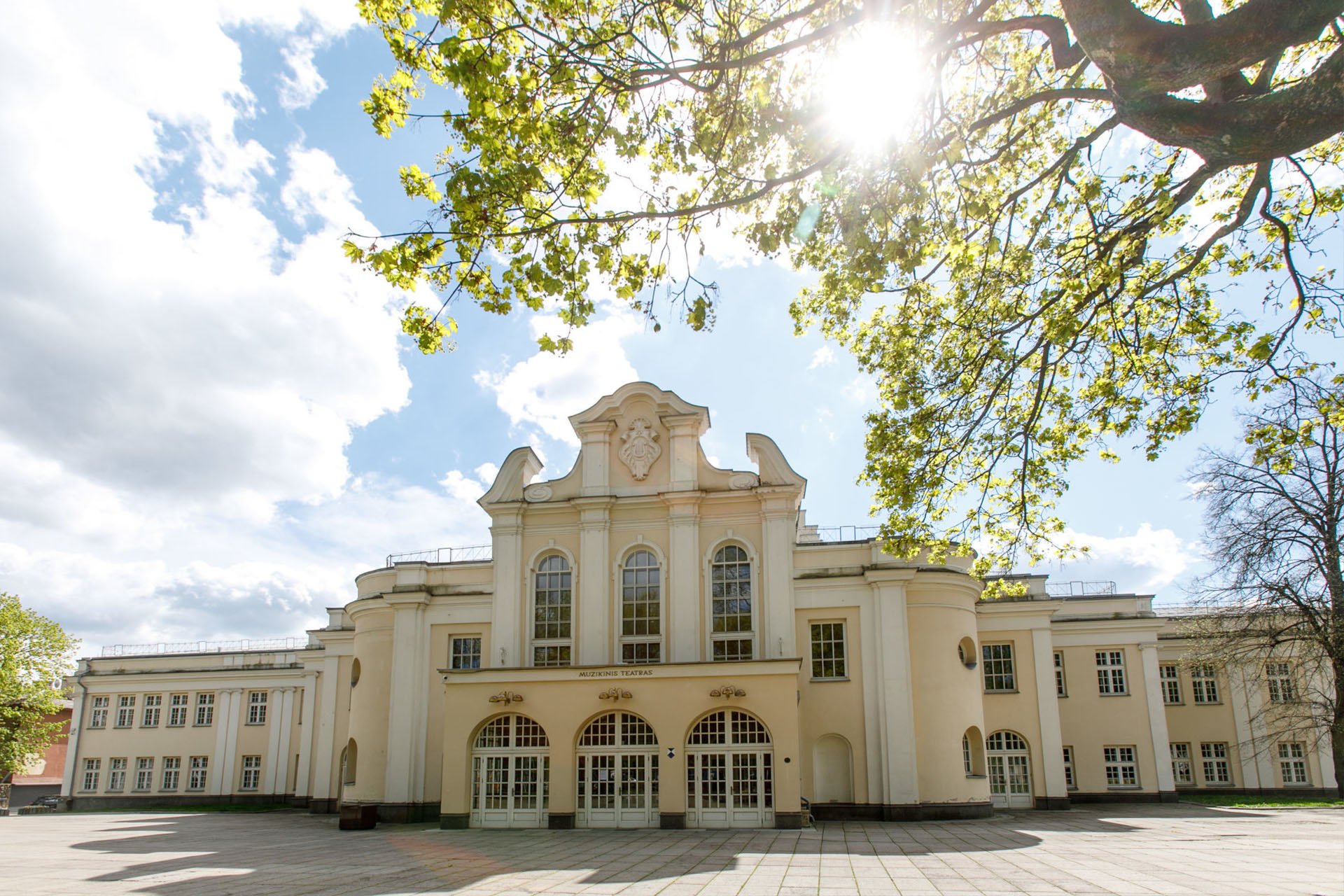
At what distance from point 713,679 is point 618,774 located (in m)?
3.36

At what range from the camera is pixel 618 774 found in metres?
22.5

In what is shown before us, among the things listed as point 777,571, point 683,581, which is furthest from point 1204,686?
point 683,581

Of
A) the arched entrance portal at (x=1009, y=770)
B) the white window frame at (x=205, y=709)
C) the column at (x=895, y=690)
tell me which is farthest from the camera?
the white window frame at (x=205, y=709)

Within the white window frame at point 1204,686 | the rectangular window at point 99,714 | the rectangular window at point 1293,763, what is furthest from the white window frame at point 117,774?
the rectangular window at point 1293,763

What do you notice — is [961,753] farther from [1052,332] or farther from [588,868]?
[1052,332]

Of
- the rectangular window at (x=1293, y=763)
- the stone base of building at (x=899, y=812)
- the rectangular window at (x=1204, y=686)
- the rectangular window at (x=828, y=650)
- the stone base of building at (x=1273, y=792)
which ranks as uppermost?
the rectangular window at (x=828, y=650)

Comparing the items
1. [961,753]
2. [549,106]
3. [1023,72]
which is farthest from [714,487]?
[549,106]

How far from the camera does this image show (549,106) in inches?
343

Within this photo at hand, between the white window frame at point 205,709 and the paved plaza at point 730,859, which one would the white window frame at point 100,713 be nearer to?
the white window frame at point 205,709

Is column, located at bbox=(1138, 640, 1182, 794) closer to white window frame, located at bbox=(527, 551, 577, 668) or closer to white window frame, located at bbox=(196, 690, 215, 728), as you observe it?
white window frame, located at bbox=(527, 551, 577, 668)

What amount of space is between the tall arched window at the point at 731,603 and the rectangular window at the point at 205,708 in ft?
85.6

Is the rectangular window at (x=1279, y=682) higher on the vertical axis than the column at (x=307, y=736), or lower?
higher

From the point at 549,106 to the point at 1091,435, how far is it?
8282 millimetres

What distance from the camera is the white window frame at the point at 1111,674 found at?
2922cm
